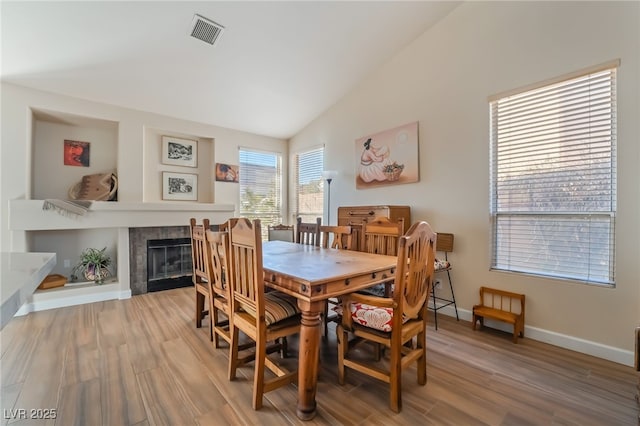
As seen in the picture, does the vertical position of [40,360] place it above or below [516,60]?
below

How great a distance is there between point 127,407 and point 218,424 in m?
0.59

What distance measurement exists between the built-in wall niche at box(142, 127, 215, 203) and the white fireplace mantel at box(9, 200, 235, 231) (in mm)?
412

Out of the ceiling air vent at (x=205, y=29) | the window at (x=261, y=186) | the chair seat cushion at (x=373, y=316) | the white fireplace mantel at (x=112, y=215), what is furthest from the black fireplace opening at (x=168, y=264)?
the chair seat cushion at (x=373, y=316)

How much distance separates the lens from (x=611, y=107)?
7.17ft

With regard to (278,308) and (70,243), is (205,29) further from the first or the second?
(70,243)

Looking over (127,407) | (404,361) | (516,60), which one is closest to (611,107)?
(516,60)

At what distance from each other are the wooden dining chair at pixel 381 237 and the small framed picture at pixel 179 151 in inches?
132

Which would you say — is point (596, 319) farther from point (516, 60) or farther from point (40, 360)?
point (40, 360)

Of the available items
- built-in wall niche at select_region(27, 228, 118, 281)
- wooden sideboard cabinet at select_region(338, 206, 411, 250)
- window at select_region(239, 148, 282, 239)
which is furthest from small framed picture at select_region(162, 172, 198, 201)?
wooden sideboard cabinet at select_region(338, 206, 411, 250)

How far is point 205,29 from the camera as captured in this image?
2838mm

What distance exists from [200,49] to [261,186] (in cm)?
260

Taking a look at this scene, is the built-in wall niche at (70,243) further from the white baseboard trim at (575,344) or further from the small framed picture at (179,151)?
the white baseboard trim at (575,344)

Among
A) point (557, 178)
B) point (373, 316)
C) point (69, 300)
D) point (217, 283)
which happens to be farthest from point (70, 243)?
point (557, 178)

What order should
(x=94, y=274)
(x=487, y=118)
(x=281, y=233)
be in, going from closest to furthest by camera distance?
(x=487, y=118) < (x=94, y=274) < (x=281, y=233)
